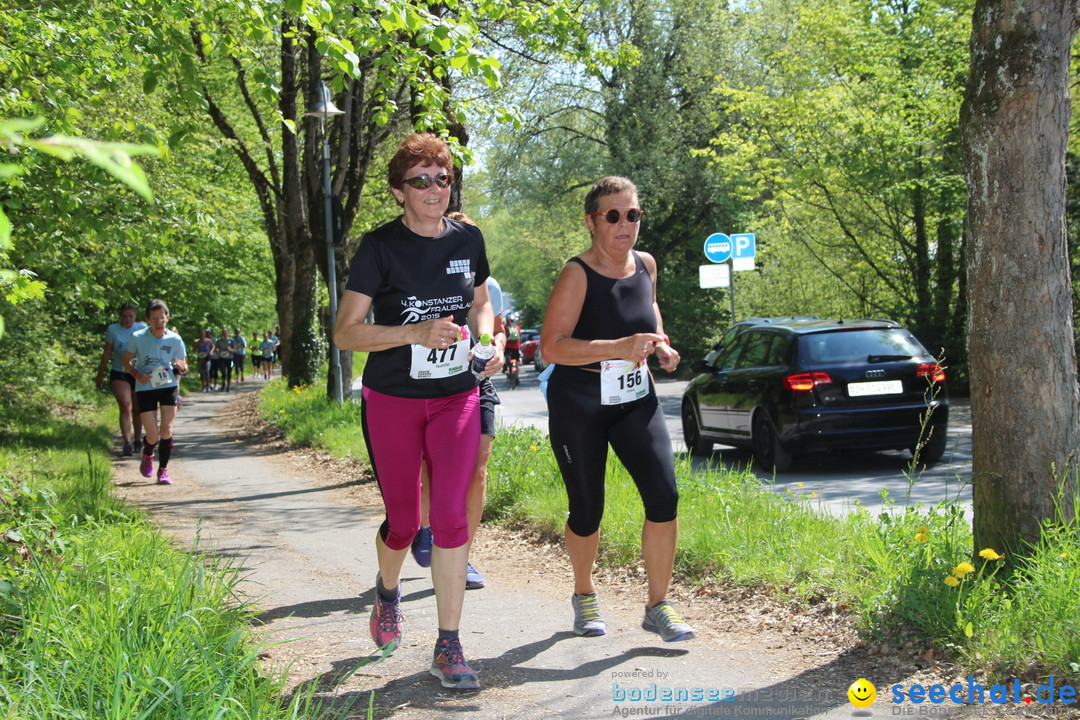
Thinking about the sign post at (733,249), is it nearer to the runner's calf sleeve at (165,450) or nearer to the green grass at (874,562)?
the runner's calf sleeve at (165,450)

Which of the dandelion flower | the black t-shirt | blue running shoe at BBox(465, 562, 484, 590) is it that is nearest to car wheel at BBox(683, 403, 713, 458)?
blue running shoe at BBox(465, 562, 484, 590)

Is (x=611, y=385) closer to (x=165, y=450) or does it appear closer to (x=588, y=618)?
(x=588, y=618)

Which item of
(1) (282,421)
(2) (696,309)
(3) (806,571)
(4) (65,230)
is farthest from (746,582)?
(2) (696,309)

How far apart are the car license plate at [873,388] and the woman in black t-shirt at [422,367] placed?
6510 millimetres

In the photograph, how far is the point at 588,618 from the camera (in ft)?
16.2

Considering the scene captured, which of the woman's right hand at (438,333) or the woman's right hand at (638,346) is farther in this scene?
the woman's right hand at (638,346)

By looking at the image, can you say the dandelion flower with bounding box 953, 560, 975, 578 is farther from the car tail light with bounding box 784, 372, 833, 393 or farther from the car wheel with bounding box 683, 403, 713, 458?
the car wheel with bounding box 683, 403, 713, 458

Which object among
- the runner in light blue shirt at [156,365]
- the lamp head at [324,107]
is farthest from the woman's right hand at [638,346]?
the lamp head at [324,107]

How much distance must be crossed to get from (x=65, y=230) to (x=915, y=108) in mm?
15262

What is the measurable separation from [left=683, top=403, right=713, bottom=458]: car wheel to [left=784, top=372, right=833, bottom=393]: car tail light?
2.13m

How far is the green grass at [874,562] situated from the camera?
3.89m

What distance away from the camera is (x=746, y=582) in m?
5.47

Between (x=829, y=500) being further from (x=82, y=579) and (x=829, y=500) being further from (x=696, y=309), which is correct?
(x=696, y=309)

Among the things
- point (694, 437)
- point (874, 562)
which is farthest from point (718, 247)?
point (874, 562)
